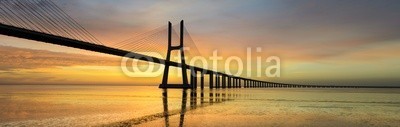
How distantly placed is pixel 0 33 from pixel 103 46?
18568 mm

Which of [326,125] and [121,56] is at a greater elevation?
[121,56]

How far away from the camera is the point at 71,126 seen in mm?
12125

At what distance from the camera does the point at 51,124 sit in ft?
41.7

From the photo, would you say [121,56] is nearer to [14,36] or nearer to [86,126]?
[14,36]

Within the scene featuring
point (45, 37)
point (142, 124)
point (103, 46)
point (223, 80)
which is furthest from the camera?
point (223, 80)

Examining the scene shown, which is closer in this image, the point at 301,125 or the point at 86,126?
the point at 86,126

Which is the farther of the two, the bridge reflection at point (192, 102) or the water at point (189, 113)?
the bridge reflection at point (192, 102)

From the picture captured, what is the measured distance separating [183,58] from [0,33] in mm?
55858

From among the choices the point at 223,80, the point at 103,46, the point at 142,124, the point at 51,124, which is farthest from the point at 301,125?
the point at 223,80

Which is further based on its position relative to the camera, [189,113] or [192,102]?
[192,102]

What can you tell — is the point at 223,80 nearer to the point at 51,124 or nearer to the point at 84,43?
the point at 84,43

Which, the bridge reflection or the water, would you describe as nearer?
the water

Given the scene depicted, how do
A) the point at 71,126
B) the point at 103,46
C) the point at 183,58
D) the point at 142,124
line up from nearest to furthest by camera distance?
1. the point at 71,126
2. the point at 142,124
3. the point at 103,46
4. the point at 183,58

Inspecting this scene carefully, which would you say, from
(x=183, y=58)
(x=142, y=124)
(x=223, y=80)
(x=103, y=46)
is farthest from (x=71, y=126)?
(x=223, y=80)
